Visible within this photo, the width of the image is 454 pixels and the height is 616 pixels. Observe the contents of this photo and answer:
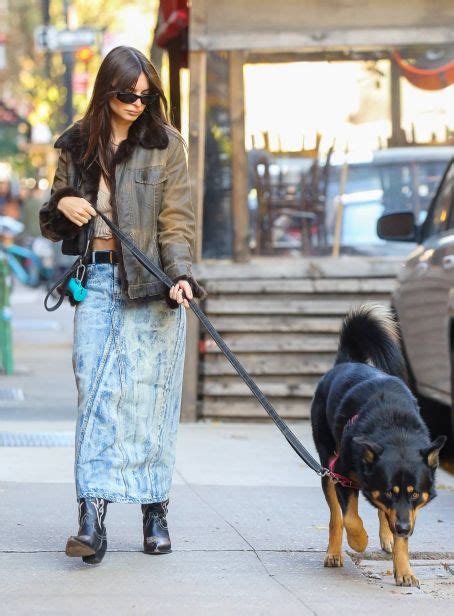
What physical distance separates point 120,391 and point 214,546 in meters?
0.81

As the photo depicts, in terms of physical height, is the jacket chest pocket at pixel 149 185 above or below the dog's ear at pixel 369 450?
above

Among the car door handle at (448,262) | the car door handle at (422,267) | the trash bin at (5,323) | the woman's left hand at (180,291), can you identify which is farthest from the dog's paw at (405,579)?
the trash bin at (5,323)

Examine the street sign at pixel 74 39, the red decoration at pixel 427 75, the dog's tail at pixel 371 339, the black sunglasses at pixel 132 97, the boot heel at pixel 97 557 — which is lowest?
the boot heel at pixel 97 557

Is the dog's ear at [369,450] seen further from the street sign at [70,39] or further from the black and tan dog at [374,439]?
the street sign at [70,39]

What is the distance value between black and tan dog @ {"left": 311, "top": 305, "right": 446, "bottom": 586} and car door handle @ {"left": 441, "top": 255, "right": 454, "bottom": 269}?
5.82 ft

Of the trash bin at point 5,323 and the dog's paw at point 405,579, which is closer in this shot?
the dog's paw at point 405,579

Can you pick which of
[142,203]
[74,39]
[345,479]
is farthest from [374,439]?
[74,39]

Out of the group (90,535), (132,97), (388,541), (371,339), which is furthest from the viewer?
(371,339)

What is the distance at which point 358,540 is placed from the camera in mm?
5172

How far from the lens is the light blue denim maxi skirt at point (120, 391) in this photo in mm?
5285

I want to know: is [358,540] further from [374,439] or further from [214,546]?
[214,546]

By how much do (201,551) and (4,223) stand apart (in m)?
22.7

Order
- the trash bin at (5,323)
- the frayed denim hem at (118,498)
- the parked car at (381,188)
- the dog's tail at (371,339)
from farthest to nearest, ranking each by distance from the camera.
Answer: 1. the trash bin at (5,323)
2. the parked car at (381,188)
3. the dog's tail at (371,339)
4. the frayed denim hem at (118,498)

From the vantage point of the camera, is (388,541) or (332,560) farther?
(388,541)
